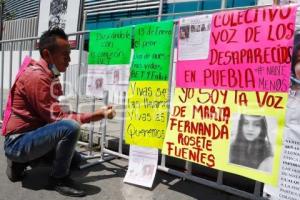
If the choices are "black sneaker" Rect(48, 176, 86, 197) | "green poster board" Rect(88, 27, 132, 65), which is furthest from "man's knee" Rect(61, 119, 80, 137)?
"green poster board" Rect(88, 27, 132, 65)

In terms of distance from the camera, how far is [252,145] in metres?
3.46

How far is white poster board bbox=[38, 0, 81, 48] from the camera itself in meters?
12.6

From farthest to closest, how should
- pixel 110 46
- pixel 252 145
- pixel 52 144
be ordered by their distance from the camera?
pixel 110 46
pixel 52 144
pixel 252 145

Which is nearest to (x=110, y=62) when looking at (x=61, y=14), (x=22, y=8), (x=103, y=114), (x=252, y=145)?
(x=103, y=114)

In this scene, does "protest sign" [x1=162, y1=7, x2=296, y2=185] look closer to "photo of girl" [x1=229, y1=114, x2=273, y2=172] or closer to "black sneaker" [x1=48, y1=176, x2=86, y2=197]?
"photo of girl" [x1=229, y1=114, x2=273, y2=172]

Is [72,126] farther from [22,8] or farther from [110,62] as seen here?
[22,8]

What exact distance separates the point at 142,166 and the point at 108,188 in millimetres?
419

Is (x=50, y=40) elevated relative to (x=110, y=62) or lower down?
elevated

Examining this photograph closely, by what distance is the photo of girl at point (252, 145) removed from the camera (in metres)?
3.36

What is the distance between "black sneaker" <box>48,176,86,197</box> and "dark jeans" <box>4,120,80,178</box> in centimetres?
7

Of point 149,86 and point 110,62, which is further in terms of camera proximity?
point 110,62

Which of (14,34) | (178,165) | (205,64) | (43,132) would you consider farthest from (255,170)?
(14,34)

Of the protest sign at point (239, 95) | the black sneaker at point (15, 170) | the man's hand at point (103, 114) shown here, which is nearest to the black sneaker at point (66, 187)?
the black sneaker at point (15, 170)

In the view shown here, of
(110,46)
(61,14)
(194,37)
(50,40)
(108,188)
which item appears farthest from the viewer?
(61,14)
